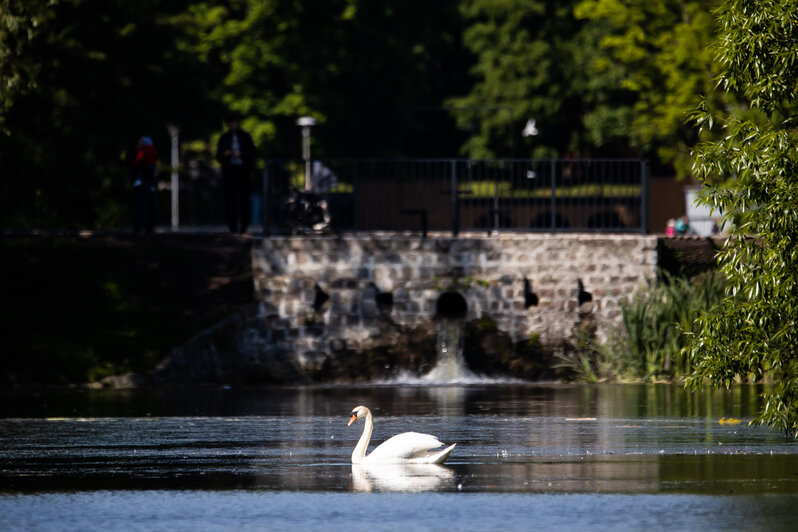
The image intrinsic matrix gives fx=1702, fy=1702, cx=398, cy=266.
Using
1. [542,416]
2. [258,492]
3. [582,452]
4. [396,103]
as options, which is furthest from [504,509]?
[396,103]

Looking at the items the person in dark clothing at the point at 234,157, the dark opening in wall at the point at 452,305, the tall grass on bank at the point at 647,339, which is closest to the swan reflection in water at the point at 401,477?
the tall grass on bank at the point at 647,339

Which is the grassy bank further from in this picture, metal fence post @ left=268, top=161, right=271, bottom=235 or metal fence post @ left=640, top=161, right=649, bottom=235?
metal fence post @ left=640, top=161, right=649, bottom=235

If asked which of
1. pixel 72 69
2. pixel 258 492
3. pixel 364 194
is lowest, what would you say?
pixel 258 492

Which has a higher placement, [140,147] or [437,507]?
[140,147]

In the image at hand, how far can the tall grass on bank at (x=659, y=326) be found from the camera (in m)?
27.4

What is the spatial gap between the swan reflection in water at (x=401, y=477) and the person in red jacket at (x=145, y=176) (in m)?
12.5

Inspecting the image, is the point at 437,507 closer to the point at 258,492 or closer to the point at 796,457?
the point at 258,492

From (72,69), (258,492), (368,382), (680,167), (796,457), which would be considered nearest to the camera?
(258,492)

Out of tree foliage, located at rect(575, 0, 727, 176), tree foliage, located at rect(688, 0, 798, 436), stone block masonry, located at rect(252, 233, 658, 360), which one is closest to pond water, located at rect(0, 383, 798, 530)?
tree foliage, located at rect(688, 0, 798, 436)

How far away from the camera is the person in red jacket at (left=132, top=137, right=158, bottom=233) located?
28.6 m

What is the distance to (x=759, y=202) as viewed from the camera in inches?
632

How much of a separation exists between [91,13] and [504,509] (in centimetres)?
2031

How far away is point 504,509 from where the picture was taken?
47.2 ft

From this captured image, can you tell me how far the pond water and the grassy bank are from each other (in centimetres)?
193
